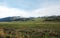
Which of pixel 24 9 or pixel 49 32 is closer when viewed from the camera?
pixel 49 32

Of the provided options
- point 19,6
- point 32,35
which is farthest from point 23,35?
point 19,6

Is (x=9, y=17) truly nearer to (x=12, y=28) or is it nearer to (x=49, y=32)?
(x=12, y=28)

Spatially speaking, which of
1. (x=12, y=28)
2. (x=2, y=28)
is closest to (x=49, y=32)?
(x=12, y=28)

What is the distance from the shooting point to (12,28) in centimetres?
362

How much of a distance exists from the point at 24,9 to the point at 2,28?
28.5 inches

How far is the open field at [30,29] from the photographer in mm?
3521

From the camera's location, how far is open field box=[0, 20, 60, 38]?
11.6ft

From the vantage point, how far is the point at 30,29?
142 inches

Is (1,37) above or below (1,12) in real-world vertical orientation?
below

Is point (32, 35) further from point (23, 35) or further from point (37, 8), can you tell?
point (37, 8)

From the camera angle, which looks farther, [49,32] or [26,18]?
[26,18]

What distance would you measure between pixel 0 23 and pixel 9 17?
0.27 m

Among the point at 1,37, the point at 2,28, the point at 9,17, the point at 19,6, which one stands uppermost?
the point at 19,6

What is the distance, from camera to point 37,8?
3.73m
